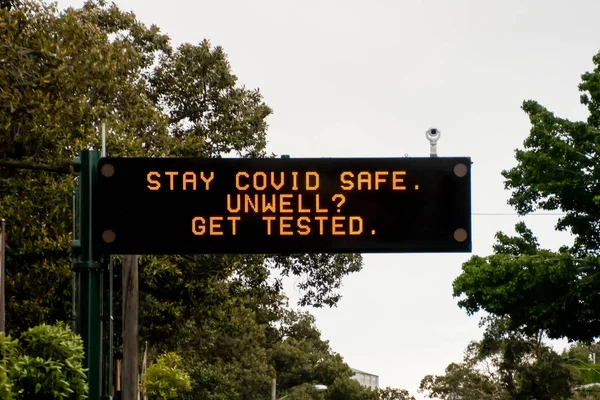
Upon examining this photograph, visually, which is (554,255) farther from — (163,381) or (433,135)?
(433,135)

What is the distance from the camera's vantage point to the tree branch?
92.7ft

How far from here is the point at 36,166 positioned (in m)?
28.5

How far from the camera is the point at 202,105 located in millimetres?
42781

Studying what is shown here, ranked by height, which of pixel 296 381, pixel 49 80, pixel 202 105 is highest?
pixel 202 105

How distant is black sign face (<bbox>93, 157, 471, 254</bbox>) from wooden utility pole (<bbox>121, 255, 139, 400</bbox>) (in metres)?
19.1

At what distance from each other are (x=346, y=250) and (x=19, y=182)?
17504mm

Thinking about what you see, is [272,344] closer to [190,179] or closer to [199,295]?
[199,295]

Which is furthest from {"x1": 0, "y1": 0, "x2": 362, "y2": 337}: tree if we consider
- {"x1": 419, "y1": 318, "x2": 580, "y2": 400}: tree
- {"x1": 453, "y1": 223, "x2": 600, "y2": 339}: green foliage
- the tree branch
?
{"x1": 419, "y1": 318, "x2": 580, "y2": 400}: tree

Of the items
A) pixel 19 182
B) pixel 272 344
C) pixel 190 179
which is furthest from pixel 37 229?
pixel 272 344

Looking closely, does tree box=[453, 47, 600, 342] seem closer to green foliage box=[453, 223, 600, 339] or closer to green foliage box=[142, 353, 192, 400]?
green foliage box=[453, 223, 600, 339]

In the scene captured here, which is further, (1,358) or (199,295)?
(199,295)

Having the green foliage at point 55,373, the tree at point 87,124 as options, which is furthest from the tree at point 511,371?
the green foliage at point 55,373

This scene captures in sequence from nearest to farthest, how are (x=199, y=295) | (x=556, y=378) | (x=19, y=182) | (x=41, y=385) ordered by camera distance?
(x=41, y=385), (x=19, y=182), (x=199, y=295), (x=556, y=378)

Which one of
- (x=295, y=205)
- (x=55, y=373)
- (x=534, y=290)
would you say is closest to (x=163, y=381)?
(x=534, y=290)
